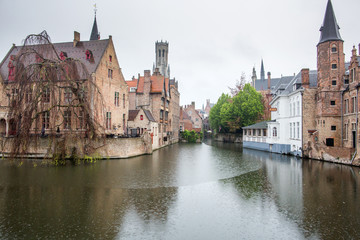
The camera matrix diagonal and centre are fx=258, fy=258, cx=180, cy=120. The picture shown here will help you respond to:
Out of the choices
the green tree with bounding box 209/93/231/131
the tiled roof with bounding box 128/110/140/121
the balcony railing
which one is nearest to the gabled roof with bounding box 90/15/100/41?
the tiled roof with bounding box 128/110/140/121

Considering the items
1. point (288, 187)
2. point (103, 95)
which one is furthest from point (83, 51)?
point (288, 187)

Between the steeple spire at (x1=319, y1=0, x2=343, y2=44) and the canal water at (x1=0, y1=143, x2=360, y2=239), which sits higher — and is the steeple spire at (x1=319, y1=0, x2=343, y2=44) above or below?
above

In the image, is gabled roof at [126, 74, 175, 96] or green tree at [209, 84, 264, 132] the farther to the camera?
green tree at [209, 84, 264, 132]

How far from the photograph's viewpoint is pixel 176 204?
471 inches

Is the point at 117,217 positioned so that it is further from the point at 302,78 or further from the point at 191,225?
the point at 302,78

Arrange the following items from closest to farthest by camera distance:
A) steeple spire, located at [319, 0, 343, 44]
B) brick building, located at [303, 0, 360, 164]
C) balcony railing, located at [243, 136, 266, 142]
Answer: brick building, located at [303, 0, 360, 164]
steeple spire, located at [319, 0, 343, 44]
balcony railing, located at [243, 136, 266, 142]

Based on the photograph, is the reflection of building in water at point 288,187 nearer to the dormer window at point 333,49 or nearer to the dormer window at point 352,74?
the dormer window at point 352,74

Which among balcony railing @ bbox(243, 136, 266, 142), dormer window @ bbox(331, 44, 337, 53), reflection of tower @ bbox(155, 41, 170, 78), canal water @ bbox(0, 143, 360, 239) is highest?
reflection of tower @ bbox(155, 41, 170, 78)

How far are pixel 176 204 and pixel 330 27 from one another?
26.0 meters

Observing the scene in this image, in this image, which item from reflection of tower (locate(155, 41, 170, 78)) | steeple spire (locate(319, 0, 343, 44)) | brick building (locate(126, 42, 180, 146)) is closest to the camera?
steeple spire (locate(319, 0, 343, 44))

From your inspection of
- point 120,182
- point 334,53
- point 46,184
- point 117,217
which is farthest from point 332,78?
point 46,184

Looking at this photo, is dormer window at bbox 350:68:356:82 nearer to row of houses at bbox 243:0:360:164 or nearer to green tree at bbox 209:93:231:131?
row of houses at bbox 243:0:360:164

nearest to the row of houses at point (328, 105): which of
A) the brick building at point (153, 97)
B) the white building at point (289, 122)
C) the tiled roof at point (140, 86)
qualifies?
the white building at point (289, 122)

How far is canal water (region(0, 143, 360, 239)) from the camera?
29.6 feet
